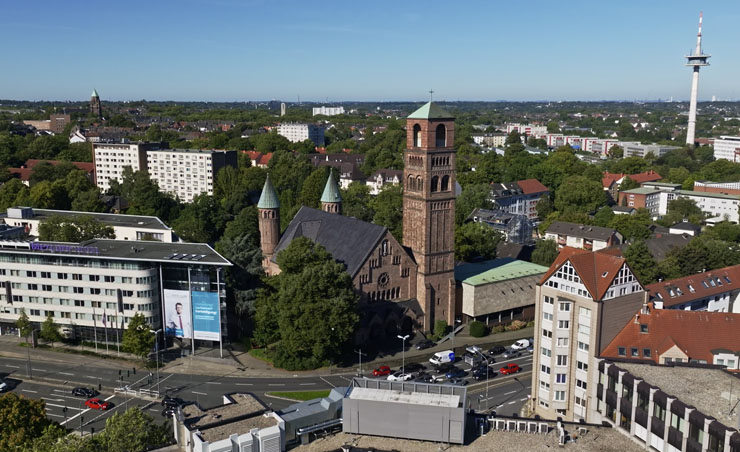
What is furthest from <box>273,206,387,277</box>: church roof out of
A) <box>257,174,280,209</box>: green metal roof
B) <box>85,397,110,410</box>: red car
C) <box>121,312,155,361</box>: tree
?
<box>85,397,110,410</box>: red car

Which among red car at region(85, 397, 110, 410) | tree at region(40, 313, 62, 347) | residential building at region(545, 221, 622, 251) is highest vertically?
residential building at region(545, 221, 622, 251)

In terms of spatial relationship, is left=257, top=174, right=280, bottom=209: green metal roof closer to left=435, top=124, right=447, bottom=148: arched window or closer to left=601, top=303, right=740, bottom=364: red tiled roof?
left=435, top=124, right=447, bottom=148: arched window

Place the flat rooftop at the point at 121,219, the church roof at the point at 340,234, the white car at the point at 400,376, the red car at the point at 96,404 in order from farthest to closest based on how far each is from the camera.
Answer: the flat rooftop at the point at 121,219 → the church roof at the point at 340,234 → the white car at the point at 400,376 → the red car at the point at 96,404

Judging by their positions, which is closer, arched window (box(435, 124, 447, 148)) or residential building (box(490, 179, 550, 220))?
arched window (box(435, 124, 447, 148))

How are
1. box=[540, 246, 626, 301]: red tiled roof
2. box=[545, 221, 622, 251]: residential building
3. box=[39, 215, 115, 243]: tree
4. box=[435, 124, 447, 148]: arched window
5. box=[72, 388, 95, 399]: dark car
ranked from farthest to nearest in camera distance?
box=[545, 221, 622, 251]: residential building → box=[39, 215, 115, 243]: tree → box=[435, 124, 447, 148]: arched window → box=[72, 388, 95, 399]: dark car → box=[540, 246, 626, 301]: red tiled roof

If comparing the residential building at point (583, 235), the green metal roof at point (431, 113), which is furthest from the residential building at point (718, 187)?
the green metal roof at point (431, 113)

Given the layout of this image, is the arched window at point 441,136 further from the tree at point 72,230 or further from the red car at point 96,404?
the tree at point 72,230

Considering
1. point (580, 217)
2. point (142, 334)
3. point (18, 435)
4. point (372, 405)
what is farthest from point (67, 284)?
point (580, 217)
